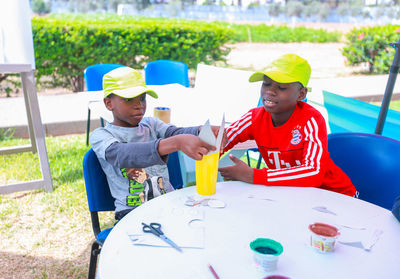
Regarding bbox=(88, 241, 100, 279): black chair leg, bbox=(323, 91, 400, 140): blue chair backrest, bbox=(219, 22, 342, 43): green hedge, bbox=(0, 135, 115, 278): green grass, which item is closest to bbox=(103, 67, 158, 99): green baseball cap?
bbox=(88, 241, 100, 279): black chair leg

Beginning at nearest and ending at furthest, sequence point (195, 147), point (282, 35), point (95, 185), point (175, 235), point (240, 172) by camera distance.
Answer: point (175, 235) < point (195, 147) < point (240, 172) < point (95, 185) < point (282, 35)

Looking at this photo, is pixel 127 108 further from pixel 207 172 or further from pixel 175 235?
pixel 175 235

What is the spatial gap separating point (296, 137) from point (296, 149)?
61 millimetres

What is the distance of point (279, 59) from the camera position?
1.96 meters

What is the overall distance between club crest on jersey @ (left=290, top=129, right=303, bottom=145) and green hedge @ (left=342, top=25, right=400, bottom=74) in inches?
364

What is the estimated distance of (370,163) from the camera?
2059 millimetres

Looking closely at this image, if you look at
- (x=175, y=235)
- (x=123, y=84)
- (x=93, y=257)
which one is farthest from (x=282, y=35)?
(x=175, y=235)

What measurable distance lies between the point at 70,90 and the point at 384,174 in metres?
7.06

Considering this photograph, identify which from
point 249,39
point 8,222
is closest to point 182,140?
point 8,222

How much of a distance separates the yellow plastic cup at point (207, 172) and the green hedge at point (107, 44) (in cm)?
586

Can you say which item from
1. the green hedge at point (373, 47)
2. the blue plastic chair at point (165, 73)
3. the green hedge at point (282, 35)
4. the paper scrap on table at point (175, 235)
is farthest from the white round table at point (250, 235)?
the green hedge at point (282, 35)

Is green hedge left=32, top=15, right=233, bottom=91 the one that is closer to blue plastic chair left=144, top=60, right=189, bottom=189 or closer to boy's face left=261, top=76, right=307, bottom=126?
blue plastic chair left=144, top=60, right=189, bottom=189

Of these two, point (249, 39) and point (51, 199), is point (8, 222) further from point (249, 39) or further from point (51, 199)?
point (249, 39)

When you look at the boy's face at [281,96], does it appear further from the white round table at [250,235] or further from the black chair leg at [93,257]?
the black chair leg at [93,257]
